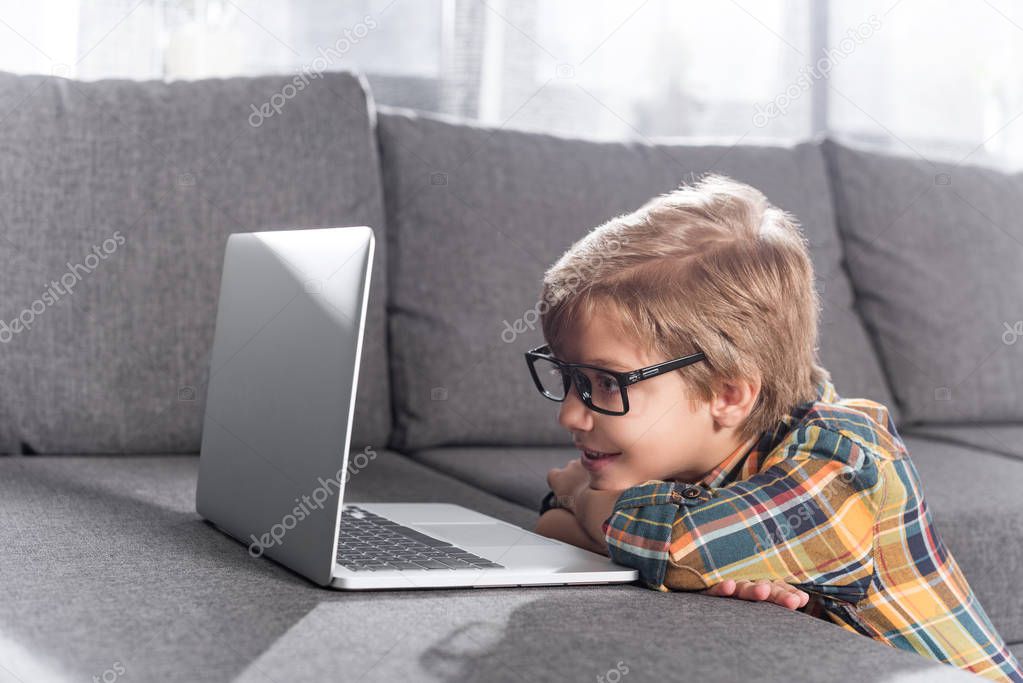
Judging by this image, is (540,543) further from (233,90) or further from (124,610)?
(233,90)

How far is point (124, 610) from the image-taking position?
2.45ft

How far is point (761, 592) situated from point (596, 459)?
0.27 meters

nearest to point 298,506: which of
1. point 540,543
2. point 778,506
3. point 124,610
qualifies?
point 124,610

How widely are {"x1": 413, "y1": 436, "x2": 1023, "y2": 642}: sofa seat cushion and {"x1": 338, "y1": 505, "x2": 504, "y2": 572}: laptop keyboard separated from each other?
0.33 m

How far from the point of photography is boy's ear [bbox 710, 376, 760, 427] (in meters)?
1.08

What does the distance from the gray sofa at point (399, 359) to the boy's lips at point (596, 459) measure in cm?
14

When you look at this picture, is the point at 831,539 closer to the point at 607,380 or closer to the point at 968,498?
the point at 607,380

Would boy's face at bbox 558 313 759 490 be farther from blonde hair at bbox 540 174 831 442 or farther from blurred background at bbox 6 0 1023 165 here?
blurred background at bbox 6 0 1023 165

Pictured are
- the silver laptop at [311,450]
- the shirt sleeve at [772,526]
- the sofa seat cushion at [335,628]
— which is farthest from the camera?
the shirt sleeve at [772,526]

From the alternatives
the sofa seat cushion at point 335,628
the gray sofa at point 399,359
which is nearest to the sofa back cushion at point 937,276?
the gray sofa at point 399,359

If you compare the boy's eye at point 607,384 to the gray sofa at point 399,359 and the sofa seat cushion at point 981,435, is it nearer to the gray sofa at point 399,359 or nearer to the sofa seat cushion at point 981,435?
the gray sofa at point 399,359

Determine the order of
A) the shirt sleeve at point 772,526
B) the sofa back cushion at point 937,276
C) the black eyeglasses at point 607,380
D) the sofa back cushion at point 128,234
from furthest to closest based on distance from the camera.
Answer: the sofa back cushion at point 937,276 → the sofa back cushion at point 128,234 → the black eyeglasses at point 607,380 → the shirt sleeve at point 772,526

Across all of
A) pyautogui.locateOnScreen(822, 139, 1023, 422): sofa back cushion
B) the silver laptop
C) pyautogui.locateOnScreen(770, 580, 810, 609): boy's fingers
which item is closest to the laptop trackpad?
the silver laptop

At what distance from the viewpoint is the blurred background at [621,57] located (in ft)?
6.70
